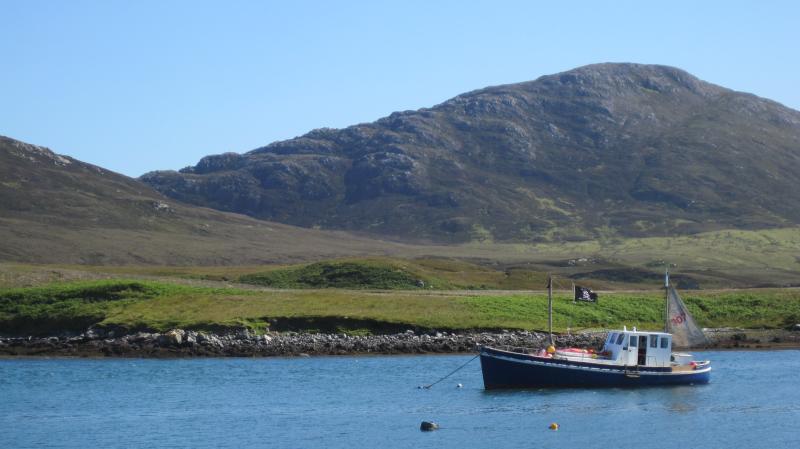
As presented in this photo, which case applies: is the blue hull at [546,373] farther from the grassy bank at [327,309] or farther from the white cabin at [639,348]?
the grassy bank at [327,309]

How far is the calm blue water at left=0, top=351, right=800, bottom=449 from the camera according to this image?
50344 millimetres

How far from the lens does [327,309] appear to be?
314 feet

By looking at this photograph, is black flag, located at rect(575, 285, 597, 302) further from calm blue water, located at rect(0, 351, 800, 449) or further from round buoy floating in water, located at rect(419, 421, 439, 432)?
round buoy floating in water, located at rect(419, 421, 439, 432)

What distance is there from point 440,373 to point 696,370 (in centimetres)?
1655

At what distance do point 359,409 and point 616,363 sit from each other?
1630 cm

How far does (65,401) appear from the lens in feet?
207

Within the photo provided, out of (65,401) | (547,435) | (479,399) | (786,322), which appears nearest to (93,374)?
(65,401)

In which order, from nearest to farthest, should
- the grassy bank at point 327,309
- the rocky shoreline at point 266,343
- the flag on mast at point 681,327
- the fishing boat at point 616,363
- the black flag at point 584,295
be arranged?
1. the fishing boat at point 616,363
2. the black flag at point 584,295
3. the flag on mast at point 681,327
4. the rocky shoreline at point 266,343
5. the grassy bank at point 327,309

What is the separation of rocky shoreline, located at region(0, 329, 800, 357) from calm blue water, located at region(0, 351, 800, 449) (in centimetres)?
590

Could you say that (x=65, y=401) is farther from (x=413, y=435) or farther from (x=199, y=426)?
(x=413, y=435)

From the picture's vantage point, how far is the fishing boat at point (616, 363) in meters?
63.8

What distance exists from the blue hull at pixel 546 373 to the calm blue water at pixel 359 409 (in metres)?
0.77

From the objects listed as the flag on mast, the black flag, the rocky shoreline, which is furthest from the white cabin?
the rocky shoreline

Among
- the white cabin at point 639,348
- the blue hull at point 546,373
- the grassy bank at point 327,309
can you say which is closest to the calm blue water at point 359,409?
the blue hull at point 546,373
